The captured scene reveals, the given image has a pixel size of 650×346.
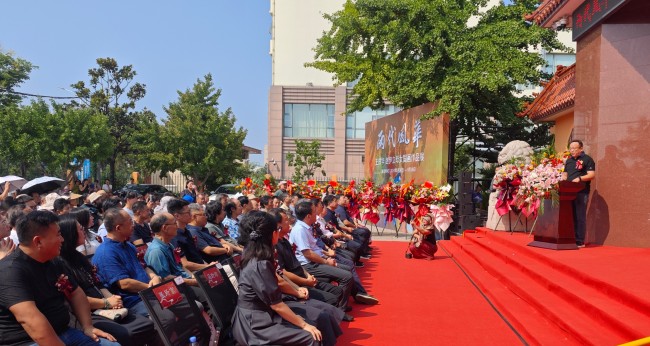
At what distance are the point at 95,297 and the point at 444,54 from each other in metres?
11.2

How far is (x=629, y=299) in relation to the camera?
4.64 meters

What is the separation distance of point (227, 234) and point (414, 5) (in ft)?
28.2

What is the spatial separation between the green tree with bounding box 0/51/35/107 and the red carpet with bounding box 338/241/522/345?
21.4 metres

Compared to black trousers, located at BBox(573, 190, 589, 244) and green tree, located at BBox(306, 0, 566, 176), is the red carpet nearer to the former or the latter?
black trousers, located at BBox(573, 190, 589, 244)

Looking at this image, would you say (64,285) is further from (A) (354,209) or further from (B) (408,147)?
(B) (408,147)

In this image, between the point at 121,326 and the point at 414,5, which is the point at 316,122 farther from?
the point at 121,326

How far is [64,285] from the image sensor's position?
3.41 m

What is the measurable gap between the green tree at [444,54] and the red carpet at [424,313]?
5.52 metres

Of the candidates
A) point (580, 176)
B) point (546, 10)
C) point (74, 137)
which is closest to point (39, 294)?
point (580, 176)

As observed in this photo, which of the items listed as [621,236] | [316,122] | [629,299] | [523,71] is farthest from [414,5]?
[316,122]

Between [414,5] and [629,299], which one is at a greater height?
[414,5]

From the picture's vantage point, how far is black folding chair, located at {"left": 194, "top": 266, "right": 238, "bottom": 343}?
4145 mm

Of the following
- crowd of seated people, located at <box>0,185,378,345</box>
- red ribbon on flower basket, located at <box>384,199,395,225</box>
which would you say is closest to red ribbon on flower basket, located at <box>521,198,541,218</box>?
crowd of seated people, located at <box>0,185,378,345</box>

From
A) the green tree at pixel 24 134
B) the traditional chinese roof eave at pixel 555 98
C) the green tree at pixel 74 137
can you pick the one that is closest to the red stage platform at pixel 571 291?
the traditional chinese roof eave at pixel 555 98
